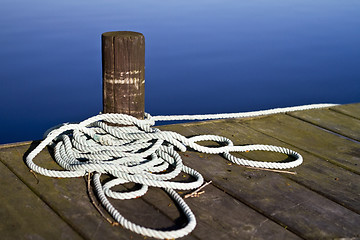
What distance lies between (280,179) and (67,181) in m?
1.18

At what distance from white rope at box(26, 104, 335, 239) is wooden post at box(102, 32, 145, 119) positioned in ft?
0.34

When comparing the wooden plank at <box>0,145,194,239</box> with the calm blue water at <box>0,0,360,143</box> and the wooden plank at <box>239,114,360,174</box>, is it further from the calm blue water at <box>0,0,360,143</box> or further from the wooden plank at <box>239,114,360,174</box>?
the calm blue water at <box>0,0,360,143</box>

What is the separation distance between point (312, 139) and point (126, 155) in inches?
57.7

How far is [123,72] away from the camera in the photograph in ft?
8.84

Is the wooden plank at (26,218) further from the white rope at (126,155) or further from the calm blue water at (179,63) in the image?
the calm blue water at (179,63)

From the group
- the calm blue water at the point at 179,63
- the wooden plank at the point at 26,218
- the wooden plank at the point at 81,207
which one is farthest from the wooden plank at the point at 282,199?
the calm blue water at the point at 179,63

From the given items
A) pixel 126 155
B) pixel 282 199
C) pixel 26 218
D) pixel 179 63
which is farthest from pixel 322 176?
pixel 179 63

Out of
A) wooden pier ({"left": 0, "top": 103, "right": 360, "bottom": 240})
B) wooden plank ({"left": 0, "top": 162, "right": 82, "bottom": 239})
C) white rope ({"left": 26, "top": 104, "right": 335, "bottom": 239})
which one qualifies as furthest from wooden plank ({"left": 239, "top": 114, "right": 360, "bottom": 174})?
wooden plank ({"left": 0, "top": 162, "right": 82, "bottom": 239})

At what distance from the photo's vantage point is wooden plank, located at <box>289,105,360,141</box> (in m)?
3.54

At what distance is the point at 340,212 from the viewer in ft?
7.48

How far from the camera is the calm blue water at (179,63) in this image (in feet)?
30.0

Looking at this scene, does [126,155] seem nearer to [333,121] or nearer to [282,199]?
[282,199]

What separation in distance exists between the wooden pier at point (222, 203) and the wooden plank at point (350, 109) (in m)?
0.99

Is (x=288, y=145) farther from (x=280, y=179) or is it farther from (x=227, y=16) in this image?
(x=227, y=16)
